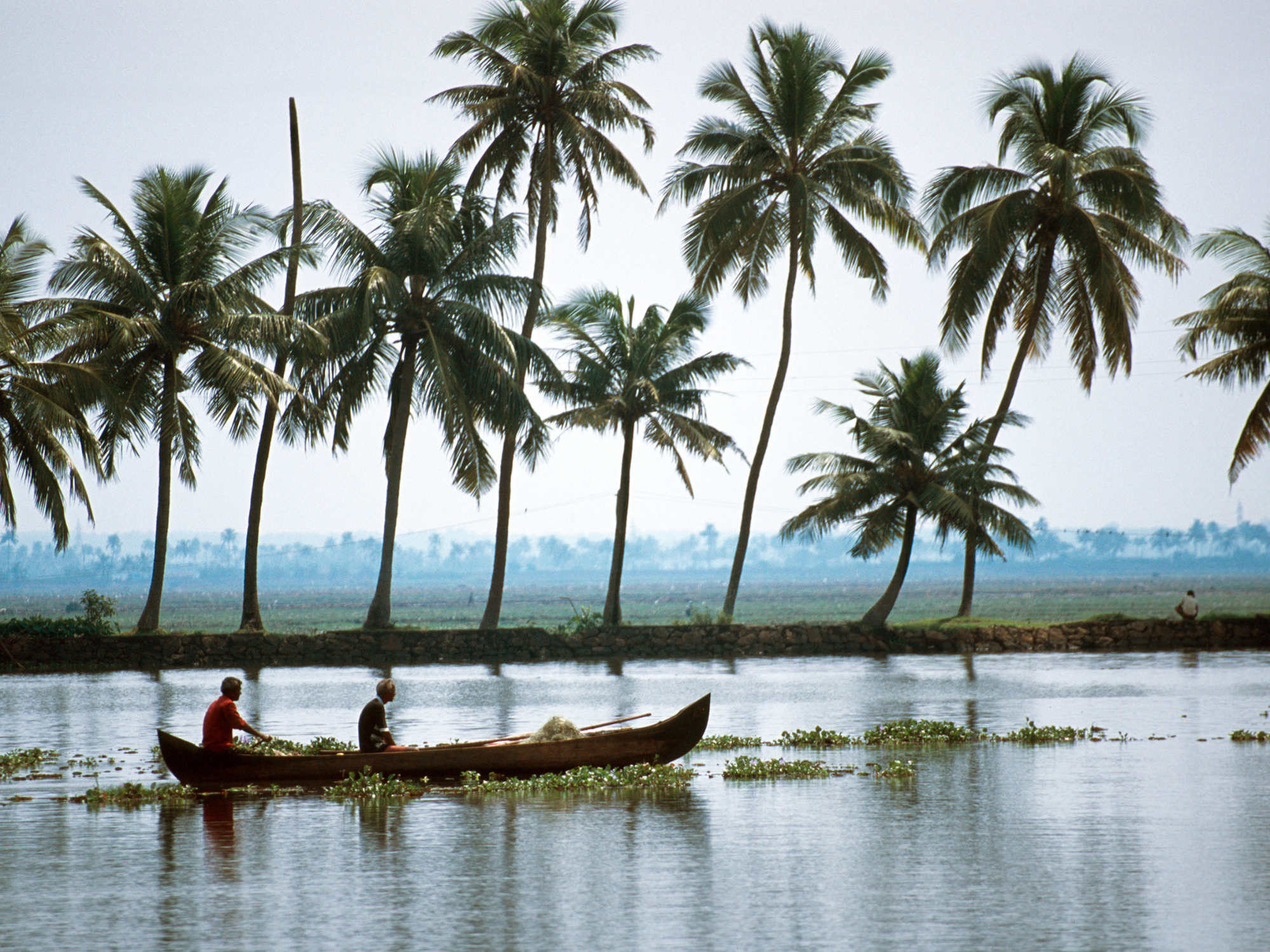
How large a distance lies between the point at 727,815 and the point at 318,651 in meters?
21.5

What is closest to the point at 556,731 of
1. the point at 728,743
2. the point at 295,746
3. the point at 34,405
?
the point at 295,746

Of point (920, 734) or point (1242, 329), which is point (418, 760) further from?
point (1242, 329)

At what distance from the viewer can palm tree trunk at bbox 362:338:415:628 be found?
32469 mm

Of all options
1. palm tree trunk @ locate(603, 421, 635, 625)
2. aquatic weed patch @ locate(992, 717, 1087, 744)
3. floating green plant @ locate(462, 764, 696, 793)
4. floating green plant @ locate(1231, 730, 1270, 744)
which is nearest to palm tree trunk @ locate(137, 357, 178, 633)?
palm tree trunk @ locate(603, 421, 635, 625)

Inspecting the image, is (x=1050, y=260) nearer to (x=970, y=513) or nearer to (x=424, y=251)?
(x=970, y=513)

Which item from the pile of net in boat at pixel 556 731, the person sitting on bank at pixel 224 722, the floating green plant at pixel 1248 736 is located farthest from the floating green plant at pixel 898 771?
the person sitting on bank at pixel 224 722

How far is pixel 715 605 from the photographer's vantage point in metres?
124

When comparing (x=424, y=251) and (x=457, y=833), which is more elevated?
(x=424, y=251)

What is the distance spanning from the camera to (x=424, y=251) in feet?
104

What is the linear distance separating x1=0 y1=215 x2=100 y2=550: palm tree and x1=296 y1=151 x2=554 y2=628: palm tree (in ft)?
19.7

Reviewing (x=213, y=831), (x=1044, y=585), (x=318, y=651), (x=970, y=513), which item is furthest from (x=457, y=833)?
(x=1044, y=585)

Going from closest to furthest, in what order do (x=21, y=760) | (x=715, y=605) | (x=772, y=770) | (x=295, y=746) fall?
(x=772, y=770) < (x=295, y=746) < (x=21, y=760) < (x=715, y=605)

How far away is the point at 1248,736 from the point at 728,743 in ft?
22.9

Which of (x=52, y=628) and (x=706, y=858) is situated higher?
(x=52, y=628)
